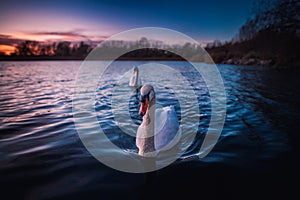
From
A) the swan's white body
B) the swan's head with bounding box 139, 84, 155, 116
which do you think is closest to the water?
the swan's white body

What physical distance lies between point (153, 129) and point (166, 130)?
2.45 ft

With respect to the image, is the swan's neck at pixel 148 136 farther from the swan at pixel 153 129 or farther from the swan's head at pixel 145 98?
the swan's head at pixel 145 98

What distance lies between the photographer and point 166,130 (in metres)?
4.30

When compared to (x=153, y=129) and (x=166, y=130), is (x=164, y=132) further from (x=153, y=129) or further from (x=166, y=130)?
(x=153, y=129)

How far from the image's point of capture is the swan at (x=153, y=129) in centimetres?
345

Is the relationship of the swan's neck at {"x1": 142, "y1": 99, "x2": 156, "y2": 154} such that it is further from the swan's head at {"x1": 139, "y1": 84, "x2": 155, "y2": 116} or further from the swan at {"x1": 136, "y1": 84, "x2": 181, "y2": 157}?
the swan's head at {"x1": 139, "y1": 84, "x2": 155, "y2": 116}

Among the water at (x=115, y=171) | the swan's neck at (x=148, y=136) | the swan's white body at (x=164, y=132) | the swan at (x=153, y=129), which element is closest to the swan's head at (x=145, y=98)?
the swan at (x=153, y=129)

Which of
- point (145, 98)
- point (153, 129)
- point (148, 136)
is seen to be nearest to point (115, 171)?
point (148, 136)

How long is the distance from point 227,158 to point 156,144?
1.48 m

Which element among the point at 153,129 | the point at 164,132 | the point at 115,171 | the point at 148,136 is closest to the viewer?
the point at 115,171

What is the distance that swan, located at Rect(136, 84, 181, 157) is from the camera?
11.3 ft

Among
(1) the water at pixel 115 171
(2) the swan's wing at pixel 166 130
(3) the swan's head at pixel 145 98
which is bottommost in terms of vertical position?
(1) the water at pixel 115 171

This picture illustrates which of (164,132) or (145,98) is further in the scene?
(164,132)

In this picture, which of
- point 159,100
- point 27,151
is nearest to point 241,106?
point 159,100
